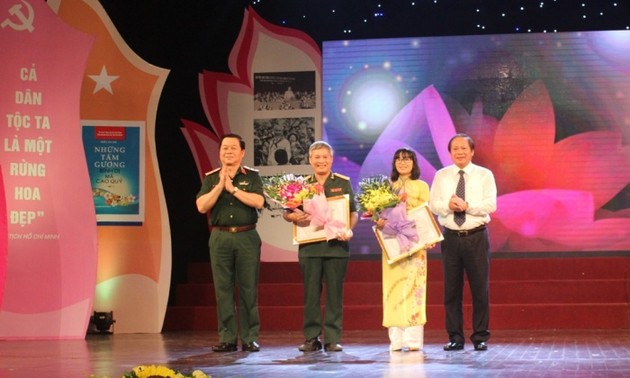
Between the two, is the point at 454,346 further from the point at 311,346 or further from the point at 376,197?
the point at 376,197

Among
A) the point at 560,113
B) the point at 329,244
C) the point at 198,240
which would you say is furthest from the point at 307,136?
the point at 329,244

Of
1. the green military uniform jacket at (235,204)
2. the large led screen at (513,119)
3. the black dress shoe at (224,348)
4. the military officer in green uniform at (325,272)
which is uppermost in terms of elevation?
the large led screen at (513,119)

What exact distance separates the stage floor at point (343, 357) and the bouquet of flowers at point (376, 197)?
996mm

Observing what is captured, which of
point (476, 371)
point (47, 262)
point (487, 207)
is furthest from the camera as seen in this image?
point (47, 262)

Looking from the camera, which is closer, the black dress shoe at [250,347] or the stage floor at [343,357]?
the stage floor at [343,357]

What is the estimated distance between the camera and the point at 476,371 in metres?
5.27

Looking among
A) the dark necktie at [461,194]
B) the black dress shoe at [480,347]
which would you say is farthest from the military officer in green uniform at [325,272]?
the black dress shoe at [480,347]

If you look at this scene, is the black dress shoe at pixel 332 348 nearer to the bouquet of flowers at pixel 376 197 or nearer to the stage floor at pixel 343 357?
the stage floor at pixel 343 357

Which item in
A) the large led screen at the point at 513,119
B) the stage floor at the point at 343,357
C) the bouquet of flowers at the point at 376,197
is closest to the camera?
the stage floor at the point at 343,357

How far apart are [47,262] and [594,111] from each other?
19.1 ft

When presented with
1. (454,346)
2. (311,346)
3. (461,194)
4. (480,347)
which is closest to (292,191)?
(311,346)

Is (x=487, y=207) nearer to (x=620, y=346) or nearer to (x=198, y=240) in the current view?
(x=620, y=346)

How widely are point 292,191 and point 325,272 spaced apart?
0.63 m

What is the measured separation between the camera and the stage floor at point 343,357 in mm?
5320
